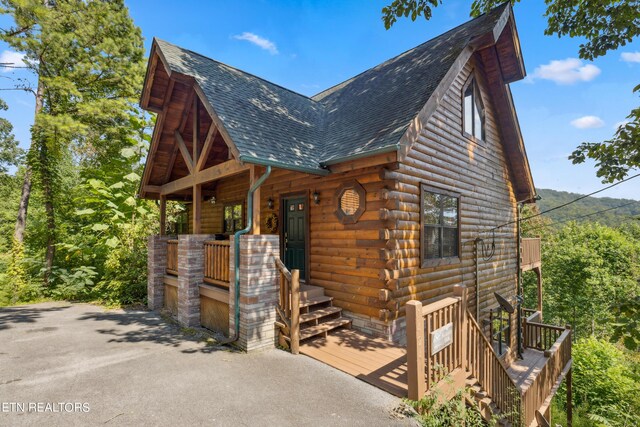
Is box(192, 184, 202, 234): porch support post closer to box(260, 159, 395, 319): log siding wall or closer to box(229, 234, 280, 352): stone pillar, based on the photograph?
box(229, 234, 280, 352): stone pillar

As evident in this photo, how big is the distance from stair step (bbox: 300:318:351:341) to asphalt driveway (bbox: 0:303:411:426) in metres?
0.54

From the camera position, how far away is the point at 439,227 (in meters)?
7.18

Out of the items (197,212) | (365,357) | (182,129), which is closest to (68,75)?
(182,129)

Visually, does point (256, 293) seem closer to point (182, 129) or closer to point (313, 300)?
point (313, 300)

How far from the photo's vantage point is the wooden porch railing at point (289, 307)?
5.23m

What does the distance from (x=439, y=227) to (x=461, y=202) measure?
1473mm

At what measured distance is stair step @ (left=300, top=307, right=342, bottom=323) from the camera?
5812 millimetres

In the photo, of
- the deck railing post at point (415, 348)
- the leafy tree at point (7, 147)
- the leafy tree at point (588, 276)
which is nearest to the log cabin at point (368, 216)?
the deck railing post at point (415, 348)

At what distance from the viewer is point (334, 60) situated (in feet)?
45.2

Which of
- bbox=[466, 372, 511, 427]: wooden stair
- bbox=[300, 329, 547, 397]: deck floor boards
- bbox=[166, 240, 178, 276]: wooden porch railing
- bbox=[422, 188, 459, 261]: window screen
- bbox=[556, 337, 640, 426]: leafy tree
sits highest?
bbox=[422, 188, 459, 261]: window screen

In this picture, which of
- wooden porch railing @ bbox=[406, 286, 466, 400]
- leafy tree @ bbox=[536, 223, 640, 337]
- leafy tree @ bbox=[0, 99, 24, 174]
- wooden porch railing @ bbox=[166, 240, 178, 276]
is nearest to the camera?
wooden porch railing @ bbox=[406, 286, 466, 400]

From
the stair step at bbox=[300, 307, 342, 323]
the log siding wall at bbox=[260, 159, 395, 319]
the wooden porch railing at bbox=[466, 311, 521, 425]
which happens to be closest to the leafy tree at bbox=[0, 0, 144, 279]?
the log siding wall at bbox=[260, 159, 395, 319]

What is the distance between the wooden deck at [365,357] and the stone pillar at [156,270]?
555cm

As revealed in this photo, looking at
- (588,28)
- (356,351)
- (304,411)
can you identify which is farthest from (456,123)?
(304,411)
